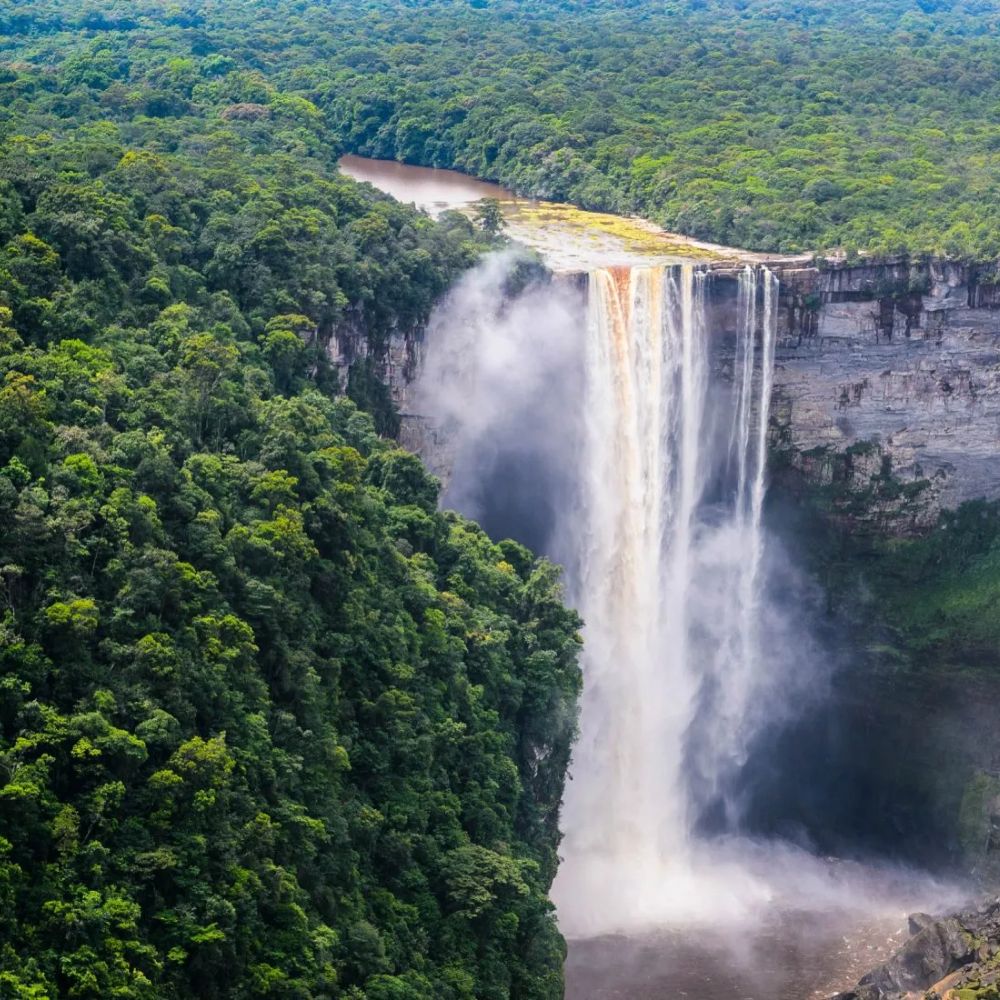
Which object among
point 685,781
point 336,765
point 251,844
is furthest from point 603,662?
point 251,844

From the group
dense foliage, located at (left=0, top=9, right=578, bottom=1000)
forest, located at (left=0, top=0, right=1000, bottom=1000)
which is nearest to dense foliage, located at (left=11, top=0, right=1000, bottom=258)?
forest, located at (left=0, top=0, right=1000, bottom=1000)

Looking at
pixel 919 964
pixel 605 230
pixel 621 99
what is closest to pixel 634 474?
pixel 605 230

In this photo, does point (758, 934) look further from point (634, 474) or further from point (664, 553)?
point (634, 474)

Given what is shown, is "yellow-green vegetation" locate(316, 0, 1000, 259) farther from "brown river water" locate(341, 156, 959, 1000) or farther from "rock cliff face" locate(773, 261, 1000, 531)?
"brown river water" locate(341, 156, 959, 1000)

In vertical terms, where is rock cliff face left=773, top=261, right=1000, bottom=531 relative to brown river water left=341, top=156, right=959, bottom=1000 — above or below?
above

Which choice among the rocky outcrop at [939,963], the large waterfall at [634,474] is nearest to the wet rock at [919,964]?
the rocky outcrop at [939,963]

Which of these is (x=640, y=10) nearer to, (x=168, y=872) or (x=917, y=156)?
(x=917, y=156)
